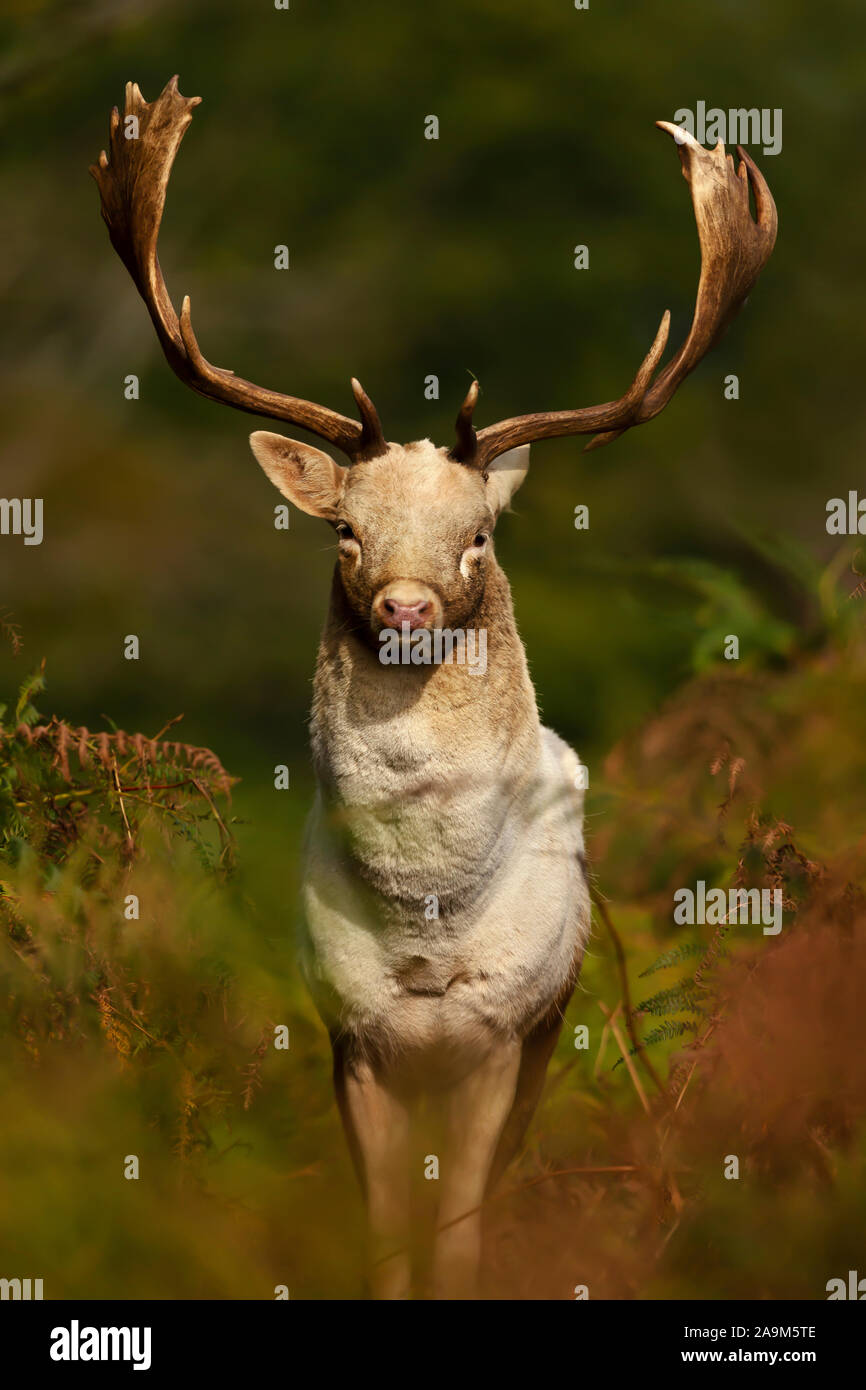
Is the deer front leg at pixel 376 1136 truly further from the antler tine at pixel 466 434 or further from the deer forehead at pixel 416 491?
the antler tine at pixel 466 434

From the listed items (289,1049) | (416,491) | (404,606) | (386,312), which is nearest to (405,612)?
(404,606)

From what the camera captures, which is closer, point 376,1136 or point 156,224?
point 376,1136

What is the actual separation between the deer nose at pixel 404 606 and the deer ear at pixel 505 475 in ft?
1.79

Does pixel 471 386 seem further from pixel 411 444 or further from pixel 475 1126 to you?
pixel 475 1126

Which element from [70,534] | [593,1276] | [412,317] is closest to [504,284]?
[412,317]

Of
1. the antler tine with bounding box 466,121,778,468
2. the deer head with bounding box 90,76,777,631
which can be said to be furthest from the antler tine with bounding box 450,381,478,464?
the antler tine with bounding box 466,121,778,468

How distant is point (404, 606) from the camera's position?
3.95 metres

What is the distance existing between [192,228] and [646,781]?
560 cm

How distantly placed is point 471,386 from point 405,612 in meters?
0.84

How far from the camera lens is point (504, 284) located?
8523mm

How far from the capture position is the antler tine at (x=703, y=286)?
4.53 meters

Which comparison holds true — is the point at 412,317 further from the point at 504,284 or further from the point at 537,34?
the point at 537,34

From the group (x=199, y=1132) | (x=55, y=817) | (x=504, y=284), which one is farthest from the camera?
(x=504, y=284)

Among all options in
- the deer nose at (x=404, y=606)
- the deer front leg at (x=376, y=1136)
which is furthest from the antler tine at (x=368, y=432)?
the deer front leg at (x=376, y=1136)
